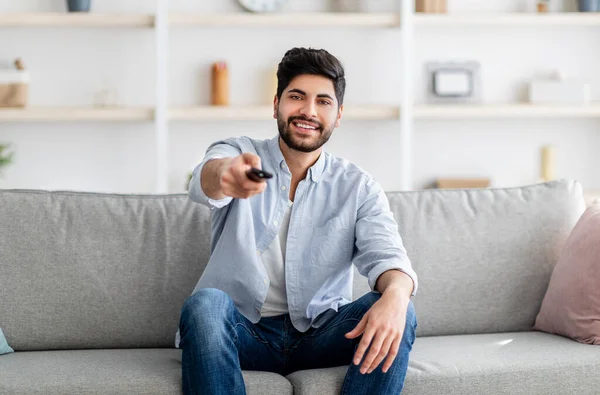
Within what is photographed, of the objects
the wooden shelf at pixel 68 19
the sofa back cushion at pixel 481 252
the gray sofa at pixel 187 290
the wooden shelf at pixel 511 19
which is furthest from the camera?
the wooden shelf at pixel 511 19

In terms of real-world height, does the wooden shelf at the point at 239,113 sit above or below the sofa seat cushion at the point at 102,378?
above

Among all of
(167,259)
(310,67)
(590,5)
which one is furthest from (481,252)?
(590,5)

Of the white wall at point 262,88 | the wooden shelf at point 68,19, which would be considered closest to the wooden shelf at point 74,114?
the white wall at point 262,88

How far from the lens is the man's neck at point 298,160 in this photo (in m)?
2.20

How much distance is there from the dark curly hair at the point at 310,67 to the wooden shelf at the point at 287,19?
215 cm

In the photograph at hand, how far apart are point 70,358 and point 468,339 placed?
1079 millimetres

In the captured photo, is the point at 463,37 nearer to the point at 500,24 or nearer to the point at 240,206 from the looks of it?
the point at 500,24

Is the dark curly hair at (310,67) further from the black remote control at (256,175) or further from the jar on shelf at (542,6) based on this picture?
the jar on shelf at (542,6)

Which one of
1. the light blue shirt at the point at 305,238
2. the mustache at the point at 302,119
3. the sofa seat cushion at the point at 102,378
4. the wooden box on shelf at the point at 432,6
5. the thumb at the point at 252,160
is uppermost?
the wooden box on shelf at the point at 432,6

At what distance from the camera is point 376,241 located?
2.04 m

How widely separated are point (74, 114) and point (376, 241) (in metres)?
2.61

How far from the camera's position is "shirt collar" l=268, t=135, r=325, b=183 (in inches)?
86.7

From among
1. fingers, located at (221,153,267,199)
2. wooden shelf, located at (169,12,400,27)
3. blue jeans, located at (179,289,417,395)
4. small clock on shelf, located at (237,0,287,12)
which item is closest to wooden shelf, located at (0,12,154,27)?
wooden shelf, located at (169,12,400,27)

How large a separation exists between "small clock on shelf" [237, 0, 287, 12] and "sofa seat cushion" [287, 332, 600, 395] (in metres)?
2.72
